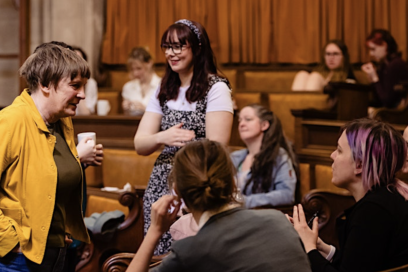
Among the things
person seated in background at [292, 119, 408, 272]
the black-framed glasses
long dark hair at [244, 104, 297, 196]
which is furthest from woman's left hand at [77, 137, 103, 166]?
long dark hair at [244, 104, 297, 196]

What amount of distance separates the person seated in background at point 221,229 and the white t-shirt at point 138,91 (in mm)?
4321

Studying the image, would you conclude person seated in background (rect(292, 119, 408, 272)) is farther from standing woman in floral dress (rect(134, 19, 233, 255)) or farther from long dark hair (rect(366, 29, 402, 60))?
long dark hair (rect(366, 29, 402, 60))

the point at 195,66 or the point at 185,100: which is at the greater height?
the point at 195,66

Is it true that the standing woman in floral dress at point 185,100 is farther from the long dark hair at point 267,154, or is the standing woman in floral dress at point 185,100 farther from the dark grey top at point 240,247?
the long dark hair at point 267,154

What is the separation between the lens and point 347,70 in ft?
19.3

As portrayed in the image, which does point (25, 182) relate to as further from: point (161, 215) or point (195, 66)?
point (195, 66)

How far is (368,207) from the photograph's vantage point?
1.80 m

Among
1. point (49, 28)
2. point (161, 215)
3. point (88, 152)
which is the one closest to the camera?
point (161, 215)

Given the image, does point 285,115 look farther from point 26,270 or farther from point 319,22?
point 26,270

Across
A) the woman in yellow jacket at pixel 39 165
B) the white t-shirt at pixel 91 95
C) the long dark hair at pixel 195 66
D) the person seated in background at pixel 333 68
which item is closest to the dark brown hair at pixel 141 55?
the white t-shirt at pixel 91 95

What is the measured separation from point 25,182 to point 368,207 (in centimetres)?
102

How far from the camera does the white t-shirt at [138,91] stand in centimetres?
593

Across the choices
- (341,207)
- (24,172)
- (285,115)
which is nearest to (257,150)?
(341,207)

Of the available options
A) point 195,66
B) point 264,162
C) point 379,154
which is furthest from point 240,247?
point 264,162
